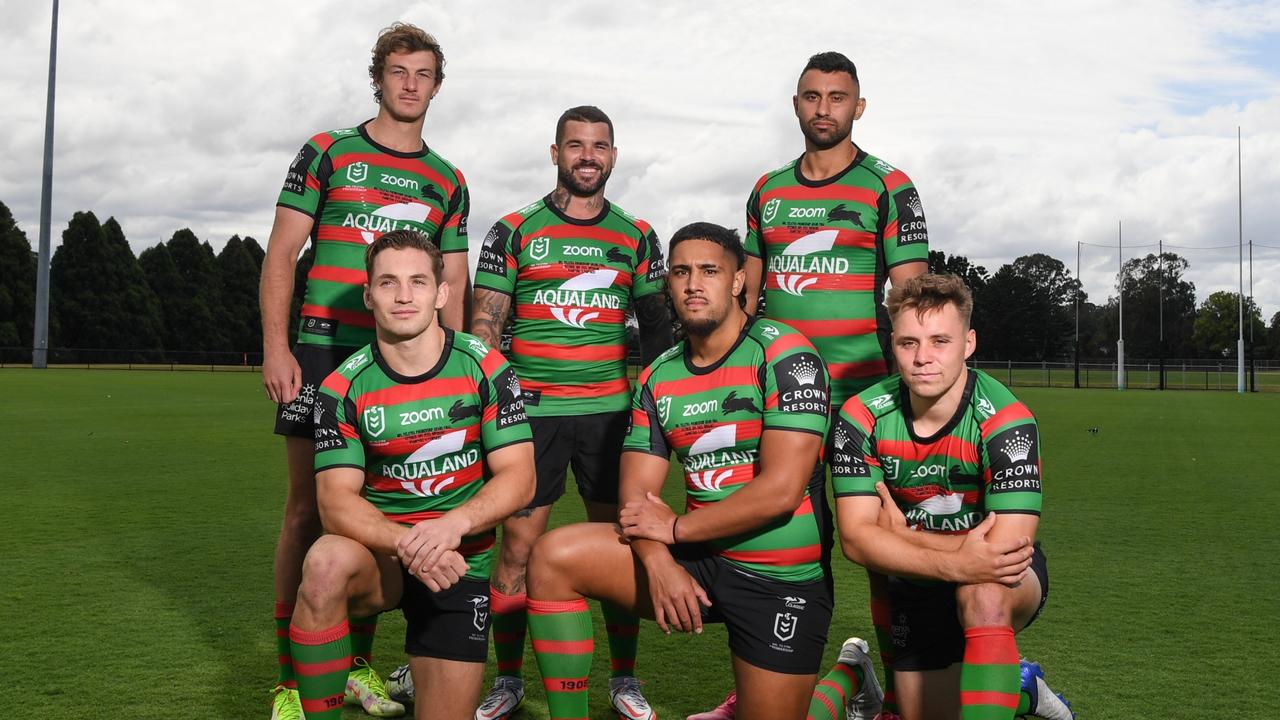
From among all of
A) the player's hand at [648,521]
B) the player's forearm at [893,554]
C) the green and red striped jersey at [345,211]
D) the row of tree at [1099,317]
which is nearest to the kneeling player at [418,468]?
the player's hand at [648,521]

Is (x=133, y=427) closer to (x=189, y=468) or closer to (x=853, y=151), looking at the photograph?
(x=189, y=468)

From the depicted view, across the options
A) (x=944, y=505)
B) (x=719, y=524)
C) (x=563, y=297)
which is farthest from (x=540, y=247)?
(x=944, y=505)

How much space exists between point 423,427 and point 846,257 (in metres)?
1.91

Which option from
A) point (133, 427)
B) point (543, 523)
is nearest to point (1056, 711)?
point (543, 523)

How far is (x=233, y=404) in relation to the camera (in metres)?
25.3

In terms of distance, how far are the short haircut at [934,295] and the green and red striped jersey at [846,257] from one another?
84cm

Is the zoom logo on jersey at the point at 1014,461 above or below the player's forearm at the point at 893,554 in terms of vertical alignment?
above

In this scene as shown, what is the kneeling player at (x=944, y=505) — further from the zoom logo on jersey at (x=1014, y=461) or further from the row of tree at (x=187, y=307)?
the row of tree at (x=187, y=307)

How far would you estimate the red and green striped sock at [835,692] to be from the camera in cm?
404

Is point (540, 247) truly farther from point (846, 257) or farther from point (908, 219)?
point (908, 219)

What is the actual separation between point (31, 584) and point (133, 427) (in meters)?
12.6

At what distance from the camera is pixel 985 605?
11.4 ft

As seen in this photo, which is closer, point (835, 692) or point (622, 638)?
point (835, 692)

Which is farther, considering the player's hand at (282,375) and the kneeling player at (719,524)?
the player's hand at (282,375)
